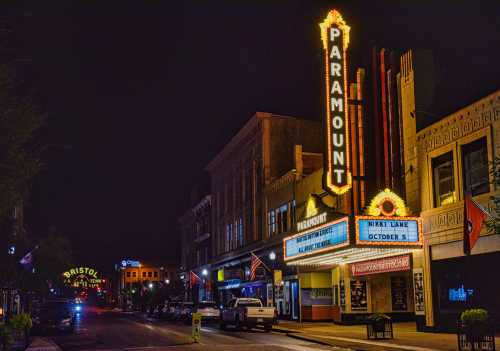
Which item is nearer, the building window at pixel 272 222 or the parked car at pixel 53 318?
the parked car at pixel 53 318

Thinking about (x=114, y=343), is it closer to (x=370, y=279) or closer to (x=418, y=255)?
(x=418, y=255)

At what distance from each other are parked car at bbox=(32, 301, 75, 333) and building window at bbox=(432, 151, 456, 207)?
63.3ft

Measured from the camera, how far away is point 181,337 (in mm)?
29438

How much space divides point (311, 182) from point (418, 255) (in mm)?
12900

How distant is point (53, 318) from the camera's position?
3375 cm

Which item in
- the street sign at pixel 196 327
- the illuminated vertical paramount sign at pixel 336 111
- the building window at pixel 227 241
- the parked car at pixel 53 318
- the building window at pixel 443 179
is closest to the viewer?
the street sign at pixel 196 327

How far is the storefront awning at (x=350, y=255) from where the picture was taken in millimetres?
31500

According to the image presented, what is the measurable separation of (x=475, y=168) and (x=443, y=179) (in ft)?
8.36

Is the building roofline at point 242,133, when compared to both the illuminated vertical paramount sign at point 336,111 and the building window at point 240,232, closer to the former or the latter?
the building window at point 240,232

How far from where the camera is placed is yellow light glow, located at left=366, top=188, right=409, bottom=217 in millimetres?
30781

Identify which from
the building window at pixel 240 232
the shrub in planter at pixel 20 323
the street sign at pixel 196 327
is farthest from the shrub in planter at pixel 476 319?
the building window at pixel 240 232

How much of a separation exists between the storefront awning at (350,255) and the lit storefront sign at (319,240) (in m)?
0.44

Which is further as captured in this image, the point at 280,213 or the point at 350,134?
the point at 280,213

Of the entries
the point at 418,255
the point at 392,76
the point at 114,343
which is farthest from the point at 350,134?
the point at 114,343
